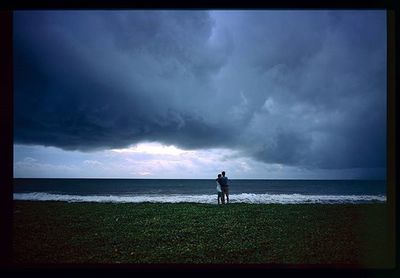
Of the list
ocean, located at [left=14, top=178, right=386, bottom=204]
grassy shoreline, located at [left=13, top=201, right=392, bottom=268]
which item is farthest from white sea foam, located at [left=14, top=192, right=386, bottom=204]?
grassy shoreline, located at [left=13, top=201, right=392, bottom=268]

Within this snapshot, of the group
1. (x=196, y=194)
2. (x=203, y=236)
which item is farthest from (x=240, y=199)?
(x=196, y=194)

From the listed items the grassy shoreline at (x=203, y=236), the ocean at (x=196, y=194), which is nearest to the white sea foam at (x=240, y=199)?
the ocean at (x=196, y=194)

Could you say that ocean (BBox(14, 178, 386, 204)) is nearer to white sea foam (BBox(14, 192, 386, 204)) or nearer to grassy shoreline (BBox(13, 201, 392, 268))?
white sea foam (BBox(14, 192, 386, 204))

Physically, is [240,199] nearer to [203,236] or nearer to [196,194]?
[203,236]

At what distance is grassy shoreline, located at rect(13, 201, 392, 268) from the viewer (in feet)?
26.5

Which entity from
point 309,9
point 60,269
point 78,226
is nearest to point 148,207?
point 78,226

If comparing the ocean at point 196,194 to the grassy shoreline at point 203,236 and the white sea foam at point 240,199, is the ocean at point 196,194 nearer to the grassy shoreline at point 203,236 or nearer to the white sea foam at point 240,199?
the white sea foam at point 240,199

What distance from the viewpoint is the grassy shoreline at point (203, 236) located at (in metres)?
8.06

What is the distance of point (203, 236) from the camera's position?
32.8 feet

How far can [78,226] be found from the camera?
1152 centimetres

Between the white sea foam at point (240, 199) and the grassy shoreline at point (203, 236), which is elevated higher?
the grassy shoreline at point (203, 236)

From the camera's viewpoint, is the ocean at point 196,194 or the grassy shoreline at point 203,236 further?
the ocean at point 196,194
